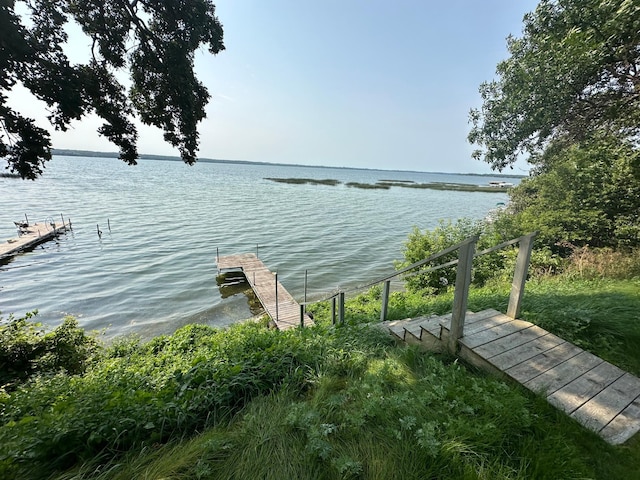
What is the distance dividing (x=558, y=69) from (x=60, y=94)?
8.61 m

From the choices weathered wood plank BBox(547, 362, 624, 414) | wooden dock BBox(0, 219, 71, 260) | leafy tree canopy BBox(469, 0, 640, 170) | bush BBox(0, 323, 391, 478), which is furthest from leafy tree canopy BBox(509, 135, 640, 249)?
wooden dock BBox(0, 219, 71, 260)

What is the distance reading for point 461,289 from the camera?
2871 mm

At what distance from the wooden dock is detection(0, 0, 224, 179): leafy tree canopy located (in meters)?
17.3

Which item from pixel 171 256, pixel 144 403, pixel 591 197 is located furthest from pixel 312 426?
pixel 171 256

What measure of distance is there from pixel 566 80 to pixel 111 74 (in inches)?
353

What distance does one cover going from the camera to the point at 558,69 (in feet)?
17.4

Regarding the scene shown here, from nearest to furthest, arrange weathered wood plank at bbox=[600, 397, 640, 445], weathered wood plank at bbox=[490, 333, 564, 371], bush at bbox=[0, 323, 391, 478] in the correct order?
bush at bbox=[0, 323, 391, 478], weathered wood plank at bbox=[600, 397, 640, 445], weathered wood plank at bbox=[490, 333, 564, 371]

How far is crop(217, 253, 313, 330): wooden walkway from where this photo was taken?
895cm

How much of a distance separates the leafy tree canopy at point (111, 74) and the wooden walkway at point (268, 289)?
5.52 meters

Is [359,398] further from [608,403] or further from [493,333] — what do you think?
[608,403]

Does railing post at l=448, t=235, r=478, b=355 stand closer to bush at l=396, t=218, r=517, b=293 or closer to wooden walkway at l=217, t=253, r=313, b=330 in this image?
wooden walkway at l=217, t=253, r=313, b=330

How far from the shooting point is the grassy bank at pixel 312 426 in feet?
5.59

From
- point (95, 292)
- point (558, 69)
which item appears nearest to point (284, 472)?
point (558, 69)

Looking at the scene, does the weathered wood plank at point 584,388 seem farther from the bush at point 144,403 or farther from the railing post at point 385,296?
the railing post at point 385,296
